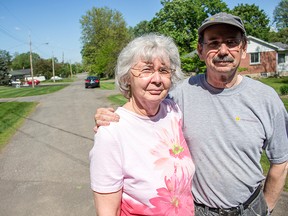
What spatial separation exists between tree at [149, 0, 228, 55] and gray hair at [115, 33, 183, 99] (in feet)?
140

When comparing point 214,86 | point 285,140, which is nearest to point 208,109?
point 214,86

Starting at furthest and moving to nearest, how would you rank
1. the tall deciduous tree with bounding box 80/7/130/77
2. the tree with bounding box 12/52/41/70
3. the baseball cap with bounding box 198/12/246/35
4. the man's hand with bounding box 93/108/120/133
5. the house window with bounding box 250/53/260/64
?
the tree with bounding box 12/52/41/70 → the tall deciduous tree with bounding box 80/7/130/77 → the house window with bounding box 250/53/260/64 → the baseball cap with bounding box 198/12/246/35 → the man's hand with bounding box 93/108/120/133

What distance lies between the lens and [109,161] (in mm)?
1671

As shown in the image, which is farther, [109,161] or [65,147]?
[65,147]

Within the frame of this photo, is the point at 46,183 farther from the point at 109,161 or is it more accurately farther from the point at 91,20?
the point at 91,20

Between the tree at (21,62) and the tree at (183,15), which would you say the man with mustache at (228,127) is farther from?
the tree at (21,62)

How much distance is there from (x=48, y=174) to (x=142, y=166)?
4556 mm

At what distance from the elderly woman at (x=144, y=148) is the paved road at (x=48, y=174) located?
266 cm

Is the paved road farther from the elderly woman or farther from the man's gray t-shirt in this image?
the elderly woman

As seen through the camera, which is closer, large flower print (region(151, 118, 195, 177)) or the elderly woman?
the elderly woman

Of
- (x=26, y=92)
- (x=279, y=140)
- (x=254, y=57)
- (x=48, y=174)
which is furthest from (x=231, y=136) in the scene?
(x=254, y=57)

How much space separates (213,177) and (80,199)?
3.08 metres

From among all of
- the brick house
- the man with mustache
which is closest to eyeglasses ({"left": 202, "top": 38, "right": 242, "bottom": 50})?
the man with mustache

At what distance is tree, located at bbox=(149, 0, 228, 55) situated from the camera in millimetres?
43781
